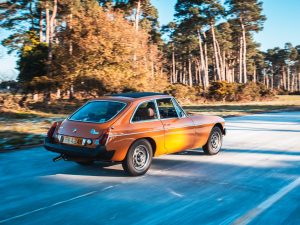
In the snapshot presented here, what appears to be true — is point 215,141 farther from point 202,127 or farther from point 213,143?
point 202,127

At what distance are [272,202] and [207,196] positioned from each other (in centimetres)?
96

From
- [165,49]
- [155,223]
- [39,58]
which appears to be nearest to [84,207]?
[155,223]

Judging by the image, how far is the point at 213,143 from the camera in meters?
9.21

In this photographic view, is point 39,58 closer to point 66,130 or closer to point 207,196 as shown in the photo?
point 66,130

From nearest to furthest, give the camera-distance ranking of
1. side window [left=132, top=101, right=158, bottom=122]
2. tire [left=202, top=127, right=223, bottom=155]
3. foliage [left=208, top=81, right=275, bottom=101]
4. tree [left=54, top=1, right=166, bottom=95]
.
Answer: side window [left=132, top=101, right=158, bottom=122]
tire [left=202, top=127, right=223, bottom=155]
tree [left=54, top=1, right=166, bottom=95]
foliage [left=208, top=81, right=275, bottom=101]

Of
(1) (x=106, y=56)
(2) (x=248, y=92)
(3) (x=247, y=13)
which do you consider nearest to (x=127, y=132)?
(1) (x=106, y=56)

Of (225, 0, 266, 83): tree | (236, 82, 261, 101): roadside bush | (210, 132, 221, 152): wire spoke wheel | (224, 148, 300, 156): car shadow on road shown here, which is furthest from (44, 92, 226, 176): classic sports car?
(225, 0, 266, 83): tree

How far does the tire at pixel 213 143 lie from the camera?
902 cm

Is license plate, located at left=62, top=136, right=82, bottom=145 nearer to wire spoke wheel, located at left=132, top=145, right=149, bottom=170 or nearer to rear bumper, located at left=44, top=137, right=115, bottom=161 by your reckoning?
rear bumper, located at left=44, top=137, right=115, bottom=161

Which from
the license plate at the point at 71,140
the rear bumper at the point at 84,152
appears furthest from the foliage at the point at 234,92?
the rear bumper at the point at 84,152

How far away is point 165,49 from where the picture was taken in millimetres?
75125

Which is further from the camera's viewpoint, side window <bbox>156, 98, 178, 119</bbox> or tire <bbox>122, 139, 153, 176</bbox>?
side window <bbox>156, 98, 178, 119</bbox>

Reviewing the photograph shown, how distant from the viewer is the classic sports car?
6.70 metres

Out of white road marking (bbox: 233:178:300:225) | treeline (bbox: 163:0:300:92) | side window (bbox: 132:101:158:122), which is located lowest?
white road marking (bbox: 233:178:300:225)
